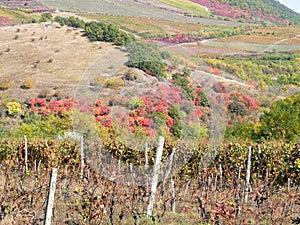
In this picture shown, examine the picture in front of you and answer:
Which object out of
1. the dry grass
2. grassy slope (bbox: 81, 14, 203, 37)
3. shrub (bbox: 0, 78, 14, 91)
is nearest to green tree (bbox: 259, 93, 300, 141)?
the dry grass

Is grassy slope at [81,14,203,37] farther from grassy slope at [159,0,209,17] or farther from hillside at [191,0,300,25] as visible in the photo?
hillside at [191,0,300,25]

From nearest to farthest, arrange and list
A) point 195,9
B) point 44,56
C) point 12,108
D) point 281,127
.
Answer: point 281,127 < point 12,108 < point 44,56 < point 195,9

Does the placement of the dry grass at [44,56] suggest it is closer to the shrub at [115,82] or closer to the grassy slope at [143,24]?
the grassy slope at [143,24]

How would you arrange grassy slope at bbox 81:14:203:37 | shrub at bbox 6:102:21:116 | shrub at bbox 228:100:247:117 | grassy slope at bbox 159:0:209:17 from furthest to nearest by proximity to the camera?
grassy slope at bbox 159:0:209:17, grassy slope at bbox 81:14:203:37, shrub at bbox 228:100:247:117, shrub at bbox 6:102:21:116

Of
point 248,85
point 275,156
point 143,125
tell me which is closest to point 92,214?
point 143,125

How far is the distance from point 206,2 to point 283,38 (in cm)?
4190

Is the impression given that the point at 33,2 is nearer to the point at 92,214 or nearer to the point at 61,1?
the point at 61,1

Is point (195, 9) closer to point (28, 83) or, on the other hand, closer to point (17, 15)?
point (17, 15)

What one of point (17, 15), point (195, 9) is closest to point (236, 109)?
point (17, 15)

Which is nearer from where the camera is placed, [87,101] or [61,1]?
[87,101]

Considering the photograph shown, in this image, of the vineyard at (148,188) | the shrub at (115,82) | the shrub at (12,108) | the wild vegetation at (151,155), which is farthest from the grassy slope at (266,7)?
the shrub at (115,82)

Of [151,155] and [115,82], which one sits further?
[151,155]

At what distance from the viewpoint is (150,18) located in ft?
268

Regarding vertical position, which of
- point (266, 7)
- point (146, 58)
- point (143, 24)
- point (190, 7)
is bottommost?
point (143, 24)
